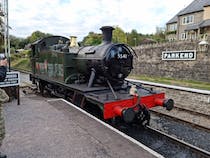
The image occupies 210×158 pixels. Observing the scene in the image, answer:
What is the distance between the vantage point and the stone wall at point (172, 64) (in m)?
13.9

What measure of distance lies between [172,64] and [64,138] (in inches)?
528

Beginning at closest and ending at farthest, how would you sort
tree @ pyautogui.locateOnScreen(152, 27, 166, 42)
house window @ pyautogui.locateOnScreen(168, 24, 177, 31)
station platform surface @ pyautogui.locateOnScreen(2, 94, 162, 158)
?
1. station platform surface @ pyautogui.locateOnScreen(2, 94, 162, 158)
2. house window @ pyautogui.locateOnScreen(168, 24, 177, 31)
3. tree @ pyautogui.locateOnScreen(152, 27, 166, 42)

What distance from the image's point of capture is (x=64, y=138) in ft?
14.2

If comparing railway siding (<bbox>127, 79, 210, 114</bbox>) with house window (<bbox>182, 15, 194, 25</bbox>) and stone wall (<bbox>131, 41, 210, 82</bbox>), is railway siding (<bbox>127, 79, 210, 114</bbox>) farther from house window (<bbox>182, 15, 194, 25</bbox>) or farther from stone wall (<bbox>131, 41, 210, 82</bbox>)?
house window (<bbox>182, 15, 194, 25</bbox>)

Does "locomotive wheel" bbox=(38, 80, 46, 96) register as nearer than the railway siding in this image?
No

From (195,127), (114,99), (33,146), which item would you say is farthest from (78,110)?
(195,127)

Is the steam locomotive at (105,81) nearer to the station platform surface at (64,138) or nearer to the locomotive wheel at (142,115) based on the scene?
the locomotive wheel at (142,115)

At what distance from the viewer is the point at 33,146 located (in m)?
3.95

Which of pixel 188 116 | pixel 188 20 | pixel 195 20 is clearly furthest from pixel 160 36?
pixel 188 116

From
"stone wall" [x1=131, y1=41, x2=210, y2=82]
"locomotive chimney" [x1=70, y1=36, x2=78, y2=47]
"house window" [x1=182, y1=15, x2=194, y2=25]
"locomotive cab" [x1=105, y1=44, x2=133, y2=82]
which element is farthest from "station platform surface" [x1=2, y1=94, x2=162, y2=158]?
"house window" [x1=182, y1=15, x2=194, y2=25]

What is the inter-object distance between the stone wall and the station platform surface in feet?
35.3

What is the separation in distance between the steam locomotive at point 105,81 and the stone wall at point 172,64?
887cm

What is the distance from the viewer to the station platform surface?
3680 mm

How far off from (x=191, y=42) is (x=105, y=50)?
35.3 feet
